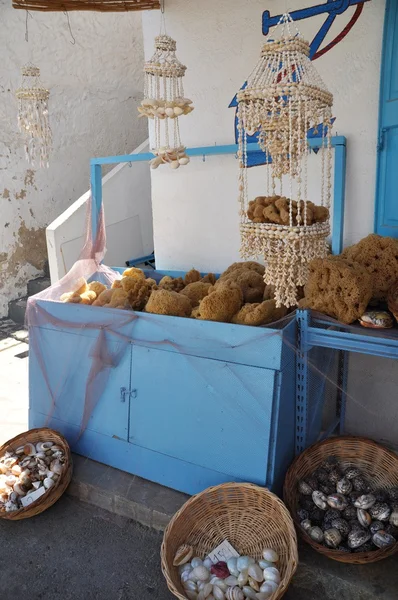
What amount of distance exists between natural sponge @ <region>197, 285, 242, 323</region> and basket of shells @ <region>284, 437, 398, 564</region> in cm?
84

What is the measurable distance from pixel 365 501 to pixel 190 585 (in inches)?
34.7

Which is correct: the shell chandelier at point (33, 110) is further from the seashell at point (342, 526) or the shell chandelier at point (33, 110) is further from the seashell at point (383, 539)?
the seashell at point (383, 539)

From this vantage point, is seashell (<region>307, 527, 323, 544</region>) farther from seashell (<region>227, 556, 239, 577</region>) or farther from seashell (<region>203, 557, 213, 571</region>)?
seashell (<region>203, 557, 213, 571</region>)

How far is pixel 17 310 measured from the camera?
222 inches

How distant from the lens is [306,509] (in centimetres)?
221

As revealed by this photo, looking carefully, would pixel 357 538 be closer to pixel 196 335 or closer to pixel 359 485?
pixel 359 485

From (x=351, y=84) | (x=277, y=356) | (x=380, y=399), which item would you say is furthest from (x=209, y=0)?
(x=380, y=399)

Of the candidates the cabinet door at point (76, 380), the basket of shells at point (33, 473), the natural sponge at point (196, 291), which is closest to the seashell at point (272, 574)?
the cabinet door at point (76, 380)

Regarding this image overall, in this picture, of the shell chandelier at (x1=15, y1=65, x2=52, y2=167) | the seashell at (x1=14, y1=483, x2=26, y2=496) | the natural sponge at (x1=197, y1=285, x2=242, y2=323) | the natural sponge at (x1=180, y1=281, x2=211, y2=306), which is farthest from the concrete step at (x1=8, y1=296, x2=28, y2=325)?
the natural sponge at (x1=197, y1=285, x2=242, y2=323)

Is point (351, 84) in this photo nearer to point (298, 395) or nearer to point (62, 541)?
point (298, 395)

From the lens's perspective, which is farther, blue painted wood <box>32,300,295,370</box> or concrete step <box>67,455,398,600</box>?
blue painted wood <box>32,300,295,370</box>

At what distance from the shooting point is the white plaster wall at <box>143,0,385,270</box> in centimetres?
259

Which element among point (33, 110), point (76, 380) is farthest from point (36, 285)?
point (76, 380)

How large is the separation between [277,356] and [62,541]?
5.00ft
